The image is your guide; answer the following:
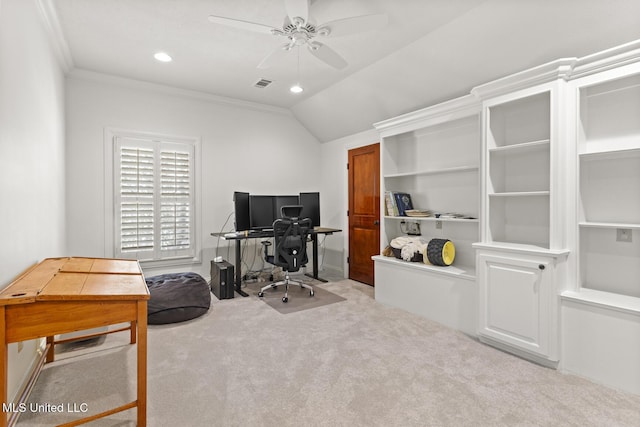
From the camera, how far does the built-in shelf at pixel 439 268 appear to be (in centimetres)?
307

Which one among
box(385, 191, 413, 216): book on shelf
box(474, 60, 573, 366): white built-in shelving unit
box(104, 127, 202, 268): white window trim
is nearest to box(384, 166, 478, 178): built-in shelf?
box(385, 191, 413, 216): book on shelf

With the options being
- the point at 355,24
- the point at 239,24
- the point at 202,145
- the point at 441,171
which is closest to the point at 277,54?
the point at 239,24

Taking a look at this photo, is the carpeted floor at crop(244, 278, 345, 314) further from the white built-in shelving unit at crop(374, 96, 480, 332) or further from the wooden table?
the wooden table

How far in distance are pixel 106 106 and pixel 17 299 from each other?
3.53 meters

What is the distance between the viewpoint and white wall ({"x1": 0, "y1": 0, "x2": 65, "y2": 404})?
6.00ft

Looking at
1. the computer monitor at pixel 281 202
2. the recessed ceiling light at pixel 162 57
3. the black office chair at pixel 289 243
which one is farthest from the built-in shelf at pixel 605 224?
the recessed ceiling light at pixel 162 57

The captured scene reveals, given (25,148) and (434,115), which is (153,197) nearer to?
(25,148)

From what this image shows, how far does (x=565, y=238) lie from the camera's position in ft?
7.84

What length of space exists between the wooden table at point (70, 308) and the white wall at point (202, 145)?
2.28 meters

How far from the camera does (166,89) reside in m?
4.47

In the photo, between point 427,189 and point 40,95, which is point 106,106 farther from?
point 427,189

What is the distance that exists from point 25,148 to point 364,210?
393 cm

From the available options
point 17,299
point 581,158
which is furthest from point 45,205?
point 581,158

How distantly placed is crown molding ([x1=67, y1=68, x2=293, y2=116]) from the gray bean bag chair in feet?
8.61
